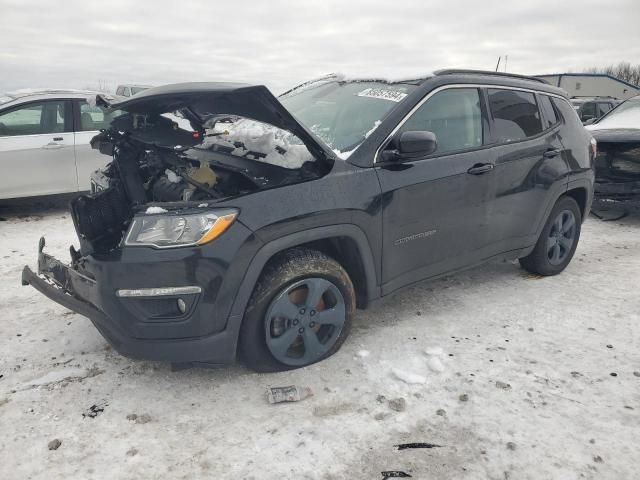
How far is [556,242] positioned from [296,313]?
9.26 feet

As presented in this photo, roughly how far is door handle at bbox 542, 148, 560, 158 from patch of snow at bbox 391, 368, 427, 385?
2237mm

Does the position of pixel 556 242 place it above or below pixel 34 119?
below

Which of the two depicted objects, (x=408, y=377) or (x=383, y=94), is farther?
(x=383, y=94)

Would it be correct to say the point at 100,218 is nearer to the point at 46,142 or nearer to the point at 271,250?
the point at 271,250

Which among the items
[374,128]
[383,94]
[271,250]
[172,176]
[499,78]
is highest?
[499,78]

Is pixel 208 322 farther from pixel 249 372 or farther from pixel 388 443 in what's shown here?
pixel 388 443

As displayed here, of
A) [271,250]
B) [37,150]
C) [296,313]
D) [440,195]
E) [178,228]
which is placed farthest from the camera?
[37,150]

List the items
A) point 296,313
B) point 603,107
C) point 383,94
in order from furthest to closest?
point 603,107 → point 383,94 → point 296,313

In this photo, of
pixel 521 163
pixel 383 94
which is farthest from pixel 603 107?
pixel 383 94

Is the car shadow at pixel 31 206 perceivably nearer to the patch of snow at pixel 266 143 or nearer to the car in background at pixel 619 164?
the patch of snow at pixel 266 143

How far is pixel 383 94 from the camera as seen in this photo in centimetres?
345

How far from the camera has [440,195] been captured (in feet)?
10.9

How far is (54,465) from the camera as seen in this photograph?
2236 mm

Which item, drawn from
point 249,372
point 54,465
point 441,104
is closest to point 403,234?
point 441,104
